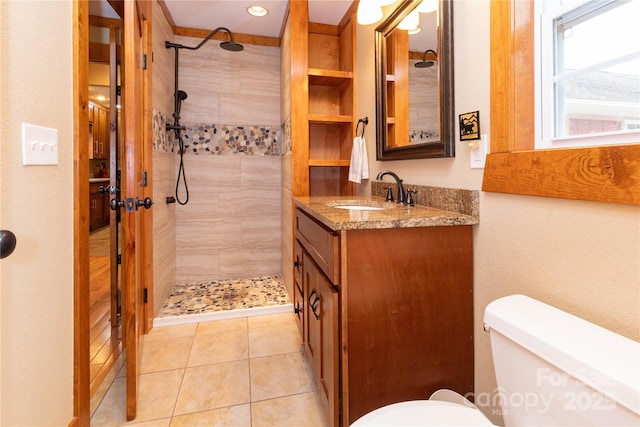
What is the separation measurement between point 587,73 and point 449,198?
2.05 ft

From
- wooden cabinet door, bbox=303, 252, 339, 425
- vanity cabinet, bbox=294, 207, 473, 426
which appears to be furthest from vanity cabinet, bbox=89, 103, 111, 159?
vanity cabinet, bbox=294, 207, 473, 426

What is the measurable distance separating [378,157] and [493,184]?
103cm

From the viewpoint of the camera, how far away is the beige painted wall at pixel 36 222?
0.89m

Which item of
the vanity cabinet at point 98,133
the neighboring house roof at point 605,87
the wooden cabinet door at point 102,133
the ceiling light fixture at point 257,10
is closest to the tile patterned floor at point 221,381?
the neighboring house roof at point 605,87

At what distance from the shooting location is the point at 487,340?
1246mm

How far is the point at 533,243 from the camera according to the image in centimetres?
106

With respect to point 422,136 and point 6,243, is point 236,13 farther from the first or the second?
point 6,243

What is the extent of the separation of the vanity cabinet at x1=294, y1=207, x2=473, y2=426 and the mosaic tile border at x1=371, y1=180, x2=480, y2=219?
9 cm

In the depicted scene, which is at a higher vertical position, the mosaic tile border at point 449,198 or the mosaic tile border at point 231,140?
the mosaic tile border at point 231,140

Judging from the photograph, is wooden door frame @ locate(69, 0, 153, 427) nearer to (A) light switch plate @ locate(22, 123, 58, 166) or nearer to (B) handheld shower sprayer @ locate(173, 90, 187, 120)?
(A) light switch plate @ locate(22, 123, 58, 166)

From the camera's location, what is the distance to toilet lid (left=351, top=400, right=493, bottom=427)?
32.2 inches

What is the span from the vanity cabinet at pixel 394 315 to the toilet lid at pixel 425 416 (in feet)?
1.04

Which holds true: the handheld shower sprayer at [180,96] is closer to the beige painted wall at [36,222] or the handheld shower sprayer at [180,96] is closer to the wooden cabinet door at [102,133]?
the beige painted wall at [36,222]

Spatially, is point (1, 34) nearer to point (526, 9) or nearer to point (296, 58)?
point (526, 9)
